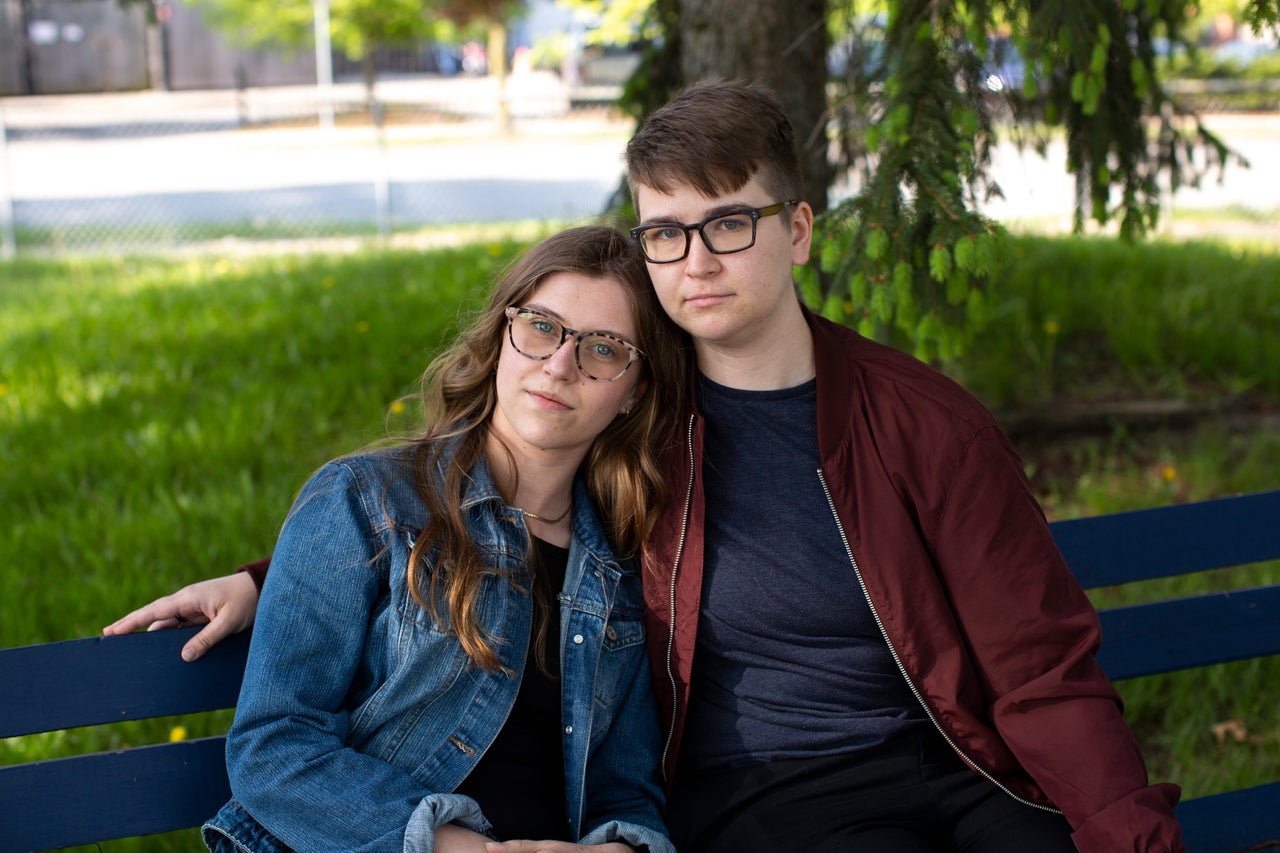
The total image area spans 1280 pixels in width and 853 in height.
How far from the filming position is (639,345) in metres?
2.44

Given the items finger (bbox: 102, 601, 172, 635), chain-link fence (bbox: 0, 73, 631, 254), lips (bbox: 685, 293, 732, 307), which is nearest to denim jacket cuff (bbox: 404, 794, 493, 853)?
finger (bbox: 102, 601, 172, 635)

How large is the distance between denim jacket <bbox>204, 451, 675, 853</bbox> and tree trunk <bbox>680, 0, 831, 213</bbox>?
2.19m

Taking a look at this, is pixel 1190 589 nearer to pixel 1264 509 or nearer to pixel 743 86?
pixel 1264 509

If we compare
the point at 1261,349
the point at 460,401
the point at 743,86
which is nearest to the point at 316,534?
the point at 460,401

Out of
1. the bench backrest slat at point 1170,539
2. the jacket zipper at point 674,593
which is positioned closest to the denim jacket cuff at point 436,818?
the jacket zipper at point 674,593

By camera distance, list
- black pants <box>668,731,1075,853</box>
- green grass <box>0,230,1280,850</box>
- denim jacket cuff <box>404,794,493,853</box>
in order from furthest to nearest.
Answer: green grass <box>0,230,1280,850</box>
black pants <box>668,731,1075,853</box>
denim jacket cuff <box>404,794,493,853</box>

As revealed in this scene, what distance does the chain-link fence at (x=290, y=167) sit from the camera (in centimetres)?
1218

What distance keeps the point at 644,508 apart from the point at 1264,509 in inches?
63.6

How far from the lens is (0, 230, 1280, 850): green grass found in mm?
3971

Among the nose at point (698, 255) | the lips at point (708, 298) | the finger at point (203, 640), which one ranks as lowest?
the finger at point (203, 640)

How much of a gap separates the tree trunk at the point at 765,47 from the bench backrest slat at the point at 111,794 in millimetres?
2707

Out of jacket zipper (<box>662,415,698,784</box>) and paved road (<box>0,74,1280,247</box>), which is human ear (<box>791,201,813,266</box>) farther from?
paved road (<box>0,74,1280,247</box>)

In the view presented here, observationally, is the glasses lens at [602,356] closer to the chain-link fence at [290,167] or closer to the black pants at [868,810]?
the black pants at [868,810]

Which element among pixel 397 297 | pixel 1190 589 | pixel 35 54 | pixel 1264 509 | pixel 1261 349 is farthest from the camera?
pixel 35 54
